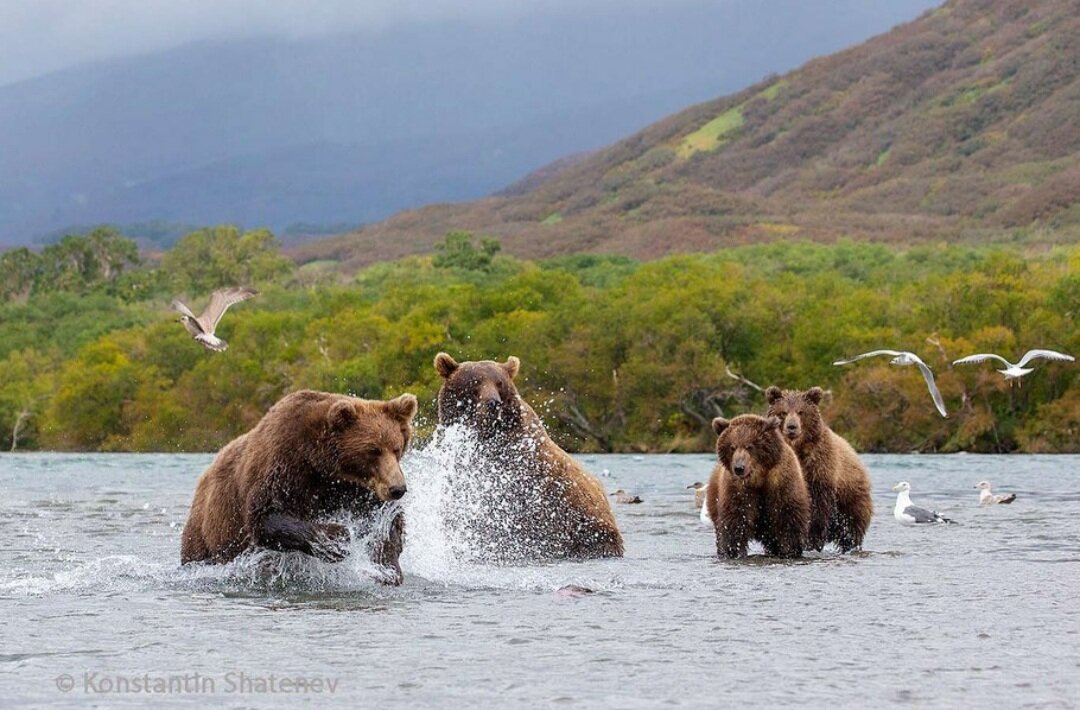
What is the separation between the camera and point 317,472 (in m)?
11.3

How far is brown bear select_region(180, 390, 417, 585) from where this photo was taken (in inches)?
439

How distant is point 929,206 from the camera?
179500mm

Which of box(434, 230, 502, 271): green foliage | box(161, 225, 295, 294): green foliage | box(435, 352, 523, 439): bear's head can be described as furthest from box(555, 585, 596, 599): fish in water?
A: box(161, 225, 295, 294): green foliage

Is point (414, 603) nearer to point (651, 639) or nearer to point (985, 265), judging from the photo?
point (651, 639)

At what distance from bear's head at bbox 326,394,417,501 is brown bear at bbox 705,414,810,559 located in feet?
13.1

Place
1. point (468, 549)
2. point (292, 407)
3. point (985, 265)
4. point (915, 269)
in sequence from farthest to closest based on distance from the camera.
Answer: point (915, 269), point (985, 265), point (468, 549), point (292, 407)

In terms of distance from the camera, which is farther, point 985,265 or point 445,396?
point 985,265

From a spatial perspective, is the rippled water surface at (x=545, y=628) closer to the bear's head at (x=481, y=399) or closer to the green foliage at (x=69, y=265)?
the bear's head at (x=481, y=399)

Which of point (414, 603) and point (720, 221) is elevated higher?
point (720, 221)

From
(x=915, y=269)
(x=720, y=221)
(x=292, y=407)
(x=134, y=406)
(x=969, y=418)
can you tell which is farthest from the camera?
(x=720, y=221)

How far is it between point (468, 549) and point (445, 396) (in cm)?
127

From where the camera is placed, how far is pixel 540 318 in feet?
274

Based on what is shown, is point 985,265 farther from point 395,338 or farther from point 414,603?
point 414,603

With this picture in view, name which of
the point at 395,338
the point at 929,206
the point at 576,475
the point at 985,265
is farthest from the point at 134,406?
the point at 929,206
